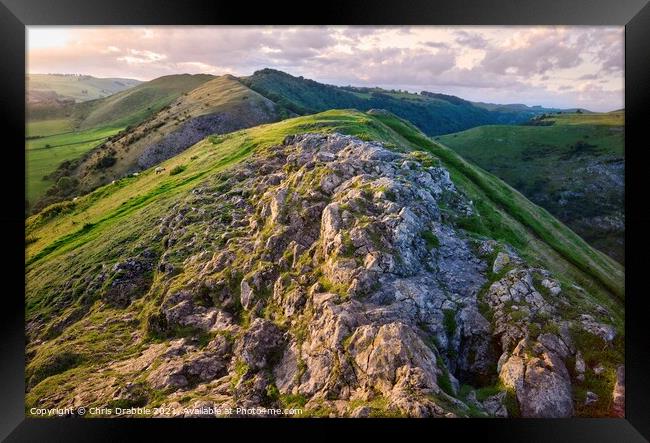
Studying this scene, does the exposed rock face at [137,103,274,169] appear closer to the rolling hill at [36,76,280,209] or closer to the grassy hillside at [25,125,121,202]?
the rolling hill at [36,76,280,209]

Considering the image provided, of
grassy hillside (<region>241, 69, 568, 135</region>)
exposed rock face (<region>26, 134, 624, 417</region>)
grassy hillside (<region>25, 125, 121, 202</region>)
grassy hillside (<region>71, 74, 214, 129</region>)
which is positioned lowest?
exposed rock face (<region>26, 134, 624, 417</region>)

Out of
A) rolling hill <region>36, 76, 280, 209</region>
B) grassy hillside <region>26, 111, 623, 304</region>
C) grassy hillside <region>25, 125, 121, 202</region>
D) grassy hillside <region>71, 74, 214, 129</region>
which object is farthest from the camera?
rolling hill <region>36, 76, 280, 209</region>

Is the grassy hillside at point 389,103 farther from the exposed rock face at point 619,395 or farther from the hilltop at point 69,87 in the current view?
the exposed rock face at point 619,395

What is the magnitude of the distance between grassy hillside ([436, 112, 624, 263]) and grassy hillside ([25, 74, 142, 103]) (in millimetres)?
35523

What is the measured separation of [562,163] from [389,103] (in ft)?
94.0

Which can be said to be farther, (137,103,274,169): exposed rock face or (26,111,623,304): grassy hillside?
(137,103,274,169): exposed rock face

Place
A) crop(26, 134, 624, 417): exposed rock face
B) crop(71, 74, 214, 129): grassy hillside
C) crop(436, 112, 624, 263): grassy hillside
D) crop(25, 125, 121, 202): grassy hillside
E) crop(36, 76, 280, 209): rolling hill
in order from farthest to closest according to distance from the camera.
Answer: crop(436, 112, 624, 263): grassy hillside → crop(36, 76, 280, 209): rolling hill → crop(71, 74, 214, 129): grassy hillside → crop(25, 125, 121, 202): grassy hillside → crop(26, 134, 624, 417): exposed rock face

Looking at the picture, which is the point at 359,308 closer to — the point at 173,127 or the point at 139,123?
the point at 173,127

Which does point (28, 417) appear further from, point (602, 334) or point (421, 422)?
point (602, 334)

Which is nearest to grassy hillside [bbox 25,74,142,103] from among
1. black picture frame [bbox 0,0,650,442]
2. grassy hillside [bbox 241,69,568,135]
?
black picture frame [bbox 0,0,650,442]

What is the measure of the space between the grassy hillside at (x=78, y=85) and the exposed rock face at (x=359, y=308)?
10.4 meters

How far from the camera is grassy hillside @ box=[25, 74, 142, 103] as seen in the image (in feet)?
76.2
